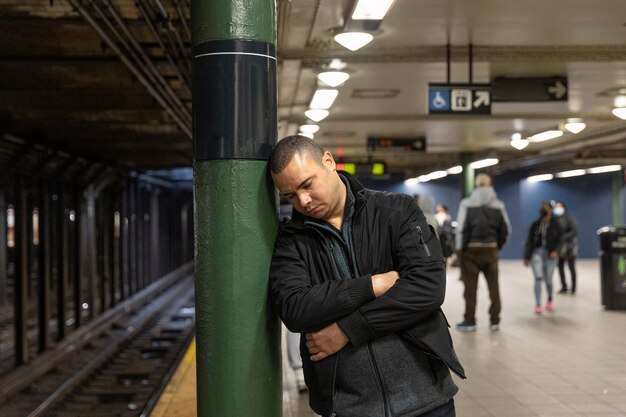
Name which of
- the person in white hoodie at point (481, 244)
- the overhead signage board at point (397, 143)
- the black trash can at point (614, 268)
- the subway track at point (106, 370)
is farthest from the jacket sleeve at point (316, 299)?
the overhead signage board at point (397, 143)

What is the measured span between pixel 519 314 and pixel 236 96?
11.4 metres

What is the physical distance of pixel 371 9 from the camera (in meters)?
6.61

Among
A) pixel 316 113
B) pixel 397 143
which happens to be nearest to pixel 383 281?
pixel 316 113

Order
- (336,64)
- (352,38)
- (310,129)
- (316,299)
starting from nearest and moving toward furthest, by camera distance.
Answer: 1. (316,299)
2. (352,38)
3. (336,64)
4. (310,129)

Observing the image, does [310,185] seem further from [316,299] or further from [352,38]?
[352,38]

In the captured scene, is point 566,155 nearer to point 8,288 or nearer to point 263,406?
point 8,288

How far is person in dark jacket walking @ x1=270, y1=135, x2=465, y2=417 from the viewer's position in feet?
8.57

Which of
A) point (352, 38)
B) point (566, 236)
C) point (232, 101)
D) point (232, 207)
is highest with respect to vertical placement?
point (352, 38)

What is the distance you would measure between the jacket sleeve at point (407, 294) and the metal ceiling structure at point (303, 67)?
12.3ft

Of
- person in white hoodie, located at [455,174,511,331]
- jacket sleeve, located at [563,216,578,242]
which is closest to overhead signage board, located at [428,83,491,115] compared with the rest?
person in white hoodie, located at [455,174,511,331]

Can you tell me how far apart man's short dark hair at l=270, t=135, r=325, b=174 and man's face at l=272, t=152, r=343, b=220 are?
0.01 metres

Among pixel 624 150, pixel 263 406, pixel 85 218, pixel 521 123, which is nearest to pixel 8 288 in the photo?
pixel 85 218

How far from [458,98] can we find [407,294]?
6.90m

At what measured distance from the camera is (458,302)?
51.4 ft
